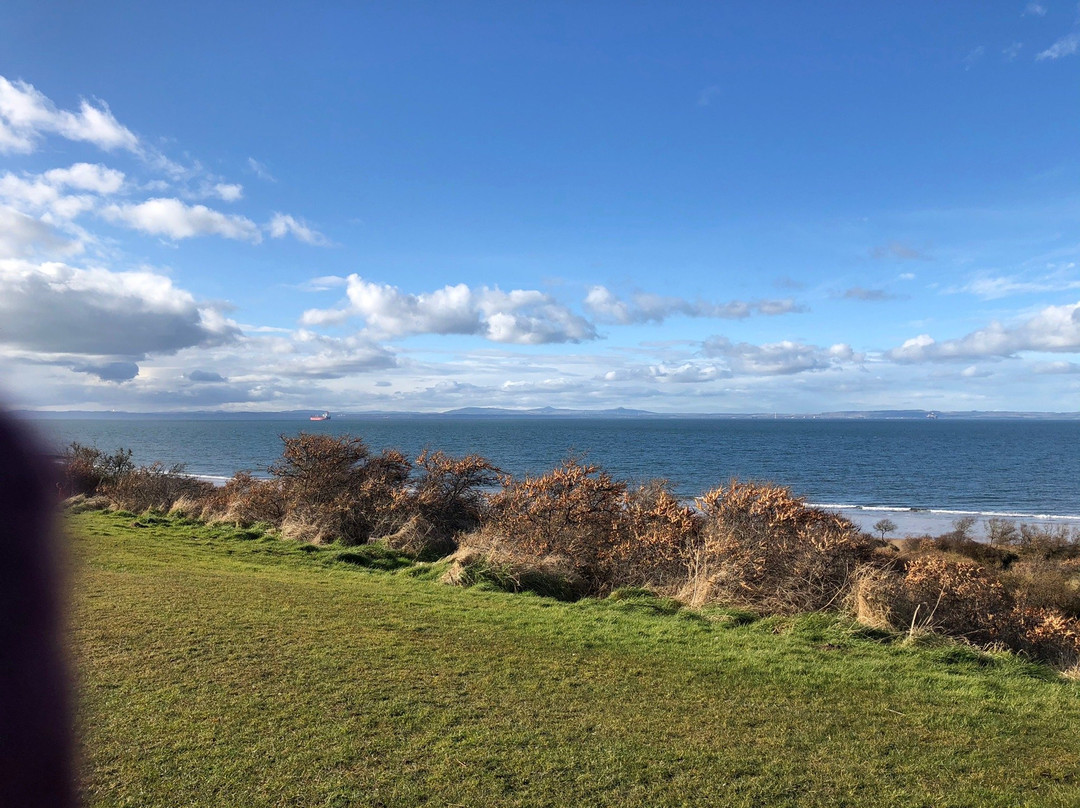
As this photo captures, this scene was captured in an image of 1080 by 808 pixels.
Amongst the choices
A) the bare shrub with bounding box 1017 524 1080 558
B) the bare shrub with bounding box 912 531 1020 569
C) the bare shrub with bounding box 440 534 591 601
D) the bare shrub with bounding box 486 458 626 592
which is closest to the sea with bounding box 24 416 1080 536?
the bare shrub with bounding box 486 458 626 592

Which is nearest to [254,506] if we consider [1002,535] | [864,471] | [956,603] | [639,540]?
[639,540]

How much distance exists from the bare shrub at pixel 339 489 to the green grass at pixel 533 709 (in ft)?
26.2

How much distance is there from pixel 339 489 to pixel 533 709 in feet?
50.4

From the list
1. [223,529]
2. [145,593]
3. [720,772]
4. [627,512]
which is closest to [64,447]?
[223,529]

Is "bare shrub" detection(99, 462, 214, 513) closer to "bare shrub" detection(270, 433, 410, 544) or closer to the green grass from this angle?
"bare shrub" detection(270, 433, 410, 544)

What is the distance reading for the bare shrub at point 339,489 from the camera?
18609mm

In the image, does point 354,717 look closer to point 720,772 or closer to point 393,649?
point 393,649

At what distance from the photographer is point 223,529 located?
61.4 feet

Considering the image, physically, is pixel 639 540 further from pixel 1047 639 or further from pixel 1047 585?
pixel 1047 585

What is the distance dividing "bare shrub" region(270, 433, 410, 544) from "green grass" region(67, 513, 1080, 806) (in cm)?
798

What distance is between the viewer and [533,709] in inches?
241

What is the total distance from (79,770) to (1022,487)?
199 ft

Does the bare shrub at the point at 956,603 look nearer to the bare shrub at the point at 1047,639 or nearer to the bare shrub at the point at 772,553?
the bare shrub at the point at 1047,639

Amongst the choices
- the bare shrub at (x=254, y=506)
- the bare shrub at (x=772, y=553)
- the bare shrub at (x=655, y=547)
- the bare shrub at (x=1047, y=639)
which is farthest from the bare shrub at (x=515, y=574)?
the bare shrub at (x=254, y=506)
